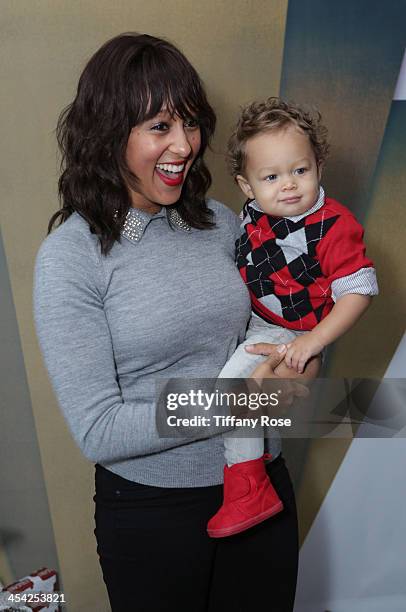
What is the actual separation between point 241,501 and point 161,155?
0.62 meters

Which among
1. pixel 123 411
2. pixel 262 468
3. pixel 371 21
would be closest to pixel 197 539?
pixel 262 468

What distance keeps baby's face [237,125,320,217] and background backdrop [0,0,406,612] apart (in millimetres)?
648

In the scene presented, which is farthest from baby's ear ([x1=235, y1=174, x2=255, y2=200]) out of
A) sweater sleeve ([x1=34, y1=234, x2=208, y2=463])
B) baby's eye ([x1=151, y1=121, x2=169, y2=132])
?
sweater sleeve ([x1=34, y1=234, x2=208, y2=463])

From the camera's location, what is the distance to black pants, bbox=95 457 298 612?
54.5 inches

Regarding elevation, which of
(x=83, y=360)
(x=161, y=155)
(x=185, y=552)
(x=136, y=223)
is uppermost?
(x=161, y=155)

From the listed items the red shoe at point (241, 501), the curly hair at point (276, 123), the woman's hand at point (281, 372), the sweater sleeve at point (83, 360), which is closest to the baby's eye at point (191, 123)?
the curly hair at point (276, 123)

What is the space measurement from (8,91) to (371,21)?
3.19 ft

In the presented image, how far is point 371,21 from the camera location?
2.05 metres

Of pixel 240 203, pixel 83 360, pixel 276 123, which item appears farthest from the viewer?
pixel 240 203

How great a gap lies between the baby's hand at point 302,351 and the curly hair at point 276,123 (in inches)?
13.9

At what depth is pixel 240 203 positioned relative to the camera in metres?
2.13

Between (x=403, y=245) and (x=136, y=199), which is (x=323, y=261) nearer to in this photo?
(x=136, y=199)

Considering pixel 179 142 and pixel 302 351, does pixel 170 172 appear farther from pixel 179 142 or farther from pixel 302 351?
pixel 302 351

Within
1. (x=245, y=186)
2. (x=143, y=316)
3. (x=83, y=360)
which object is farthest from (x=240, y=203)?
(x=83, y=360)
